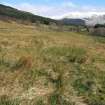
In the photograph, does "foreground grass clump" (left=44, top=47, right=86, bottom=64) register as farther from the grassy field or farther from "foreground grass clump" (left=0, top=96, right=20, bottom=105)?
"foreground grass clump" (left=0, top=96, right=20, bottom=105)

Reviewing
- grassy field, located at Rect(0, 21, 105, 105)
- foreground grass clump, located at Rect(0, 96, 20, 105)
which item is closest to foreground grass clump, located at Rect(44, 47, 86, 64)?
grassy field, located at Rect(0, 21, 105, 105)

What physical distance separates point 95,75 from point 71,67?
1.50m

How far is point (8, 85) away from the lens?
9656mm

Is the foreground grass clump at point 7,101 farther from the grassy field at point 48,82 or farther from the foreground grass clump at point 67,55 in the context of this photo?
the foreground grass clump at point 67,55

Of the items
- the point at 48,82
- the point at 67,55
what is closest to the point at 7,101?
the point at 48,82

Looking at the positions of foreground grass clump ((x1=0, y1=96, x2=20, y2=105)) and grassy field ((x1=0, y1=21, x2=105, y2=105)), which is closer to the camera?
foreground grass clump ((x1=0, y1=96, x2=20, y2=105))

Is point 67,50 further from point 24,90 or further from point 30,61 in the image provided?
point 24,90

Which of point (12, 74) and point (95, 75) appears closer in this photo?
point (12, 74)

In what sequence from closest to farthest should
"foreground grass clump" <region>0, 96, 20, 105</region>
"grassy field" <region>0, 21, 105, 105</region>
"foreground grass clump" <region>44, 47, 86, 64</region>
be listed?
"foreground grass clump" <region>0, 96, 20, 105</region>, "grassy field" <region>0, 21, 105, 105</region>, "foreground grass clump" <region>44, 47, 86, 64</region>

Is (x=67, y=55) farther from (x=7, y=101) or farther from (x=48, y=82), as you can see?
(x=7, y=101)

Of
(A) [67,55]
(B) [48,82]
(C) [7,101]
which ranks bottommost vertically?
(A) [67,55]

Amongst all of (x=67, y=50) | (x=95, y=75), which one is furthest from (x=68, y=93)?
(x=67, y=50)

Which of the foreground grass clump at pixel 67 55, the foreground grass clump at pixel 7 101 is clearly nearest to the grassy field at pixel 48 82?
the foreground grass clump at pixel 7 101

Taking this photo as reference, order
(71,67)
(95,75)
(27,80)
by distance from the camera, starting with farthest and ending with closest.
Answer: (71,67)
(95,75)
(27,80)
